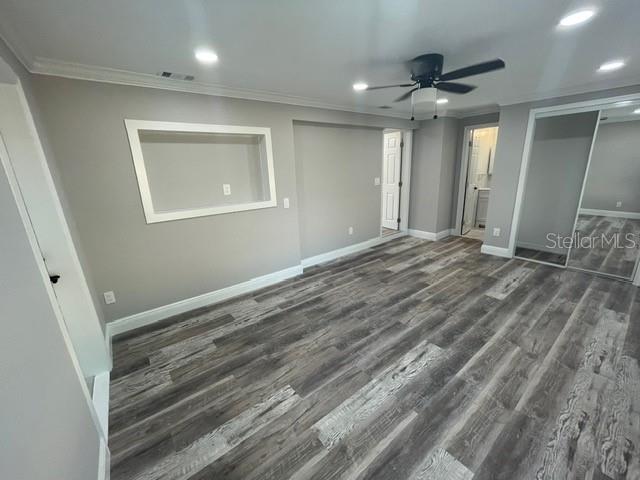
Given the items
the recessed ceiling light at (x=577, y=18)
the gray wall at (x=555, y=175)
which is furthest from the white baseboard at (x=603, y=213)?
the recessed ceiling light at (x=577, y=18)

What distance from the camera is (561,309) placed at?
2863mm

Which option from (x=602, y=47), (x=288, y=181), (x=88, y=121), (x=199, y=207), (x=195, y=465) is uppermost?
(x=602, y=47)

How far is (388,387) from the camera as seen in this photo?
195 cm

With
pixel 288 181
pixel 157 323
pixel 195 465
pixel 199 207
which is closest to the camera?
pixel 195 465

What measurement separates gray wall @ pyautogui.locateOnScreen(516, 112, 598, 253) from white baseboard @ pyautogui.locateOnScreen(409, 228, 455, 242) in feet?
4.34

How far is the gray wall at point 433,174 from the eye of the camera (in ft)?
16.4

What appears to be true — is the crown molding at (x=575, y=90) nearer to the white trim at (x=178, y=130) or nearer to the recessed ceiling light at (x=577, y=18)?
the recessed ceiling light at (x=577, y=18)

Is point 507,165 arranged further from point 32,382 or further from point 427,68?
point 32,382

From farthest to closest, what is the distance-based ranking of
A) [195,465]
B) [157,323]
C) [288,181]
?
[288,181] → [157,323] → [195,465]

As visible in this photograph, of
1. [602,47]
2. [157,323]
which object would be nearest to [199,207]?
[157,323]

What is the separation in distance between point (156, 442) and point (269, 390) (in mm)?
737

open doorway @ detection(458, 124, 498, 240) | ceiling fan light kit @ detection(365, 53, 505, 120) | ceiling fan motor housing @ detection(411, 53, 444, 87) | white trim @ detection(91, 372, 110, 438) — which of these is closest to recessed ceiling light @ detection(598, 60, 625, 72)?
ceiling fan light kit @ detection(365, 53, 505, 120)

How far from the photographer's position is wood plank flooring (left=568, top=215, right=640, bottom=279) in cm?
365

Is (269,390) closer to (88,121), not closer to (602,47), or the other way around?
(88,121)
